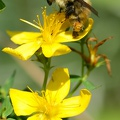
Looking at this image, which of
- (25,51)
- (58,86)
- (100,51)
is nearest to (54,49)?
(25,51)

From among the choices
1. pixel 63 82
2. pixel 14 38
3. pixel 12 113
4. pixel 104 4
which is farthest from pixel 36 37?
pixel 104 4

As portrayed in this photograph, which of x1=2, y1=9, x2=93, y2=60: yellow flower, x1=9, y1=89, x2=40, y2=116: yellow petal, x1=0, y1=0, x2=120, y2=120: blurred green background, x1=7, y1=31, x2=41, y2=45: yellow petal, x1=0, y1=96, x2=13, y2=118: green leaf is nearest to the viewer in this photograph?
x1=0, y1=96, x2=13, y2=118: green leaf

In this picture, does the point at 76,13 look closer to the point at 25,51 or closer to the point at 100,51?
the point at 25,51

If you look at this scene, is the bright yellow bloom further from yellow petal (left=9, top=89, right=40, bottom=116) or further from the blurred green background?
the blurred green background

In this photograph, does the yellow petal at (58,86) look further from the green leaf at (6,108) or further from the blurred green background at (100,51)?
the blurred green background at (100,51)

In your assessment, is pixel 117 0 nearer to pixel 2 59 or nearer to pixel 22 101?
pixel 2 59

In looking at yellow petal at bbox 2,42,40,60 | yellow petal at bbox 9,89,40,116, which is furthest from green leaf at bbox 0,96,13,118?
yellow petal at bbox 2,42,40,60

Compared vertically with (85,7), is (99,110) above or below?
below
